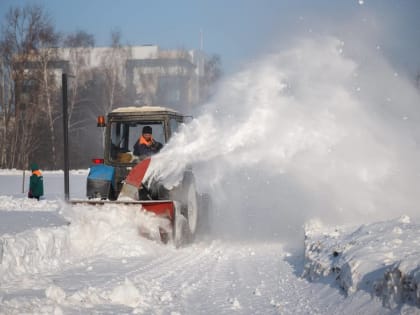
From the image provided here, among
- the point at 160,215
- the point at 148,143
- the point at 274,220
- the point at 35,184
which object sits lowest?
the point at 274,220

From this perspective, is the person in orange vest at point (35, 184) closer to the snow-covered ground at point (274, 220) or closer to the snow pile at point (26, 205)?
the snow pile at point (26, 205)

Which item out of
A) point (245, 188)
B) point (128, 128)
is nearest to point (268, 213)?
point (245, 188)

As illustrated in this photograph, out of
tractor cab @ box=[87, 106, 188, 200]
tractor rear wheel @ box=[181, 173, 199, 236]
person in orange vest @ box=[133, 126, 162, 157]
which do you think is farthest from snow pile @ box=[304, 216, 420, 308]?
tractor cab @ box=[87, 106, 188, 200]

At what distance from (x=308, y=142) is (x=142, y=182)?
2931 mm

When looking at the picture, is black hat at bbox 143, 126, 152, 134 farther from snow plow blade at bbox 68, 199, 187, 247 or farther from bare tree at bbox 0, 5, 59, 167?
bare tree at bbox 0, 5, 59, 167

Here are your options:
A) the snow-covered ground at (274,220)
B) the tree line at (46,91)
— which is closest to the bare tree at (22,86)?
the tree line at (46,91)

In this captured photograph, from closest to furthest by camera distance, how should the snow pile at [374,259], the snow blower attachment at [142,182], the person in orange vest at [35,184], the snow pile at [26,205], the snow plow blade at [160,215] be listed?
the snow pile at [374,259] < the snow plow blade at [160,215] < the snow blower attachment at [142,182] < the snow pile at [26,205] < the person in orange vest at [35,184]

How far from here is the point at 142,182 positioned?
27.7 ft

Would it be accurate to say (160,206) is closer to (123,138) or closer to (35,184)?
(123,138)

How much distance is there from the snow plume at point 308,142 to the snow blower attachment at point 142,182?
0.29m

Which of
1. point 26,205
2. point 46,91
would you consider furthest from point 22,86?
point 26,205

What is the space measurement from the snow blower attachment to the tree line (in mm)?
25189

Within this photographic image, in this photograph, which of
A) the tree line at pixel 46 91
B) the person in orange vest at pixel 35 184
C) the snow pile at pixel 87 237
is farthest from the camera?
the tree line at pixel 46 91

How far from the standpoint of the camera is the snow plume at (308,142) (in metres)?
9.16
